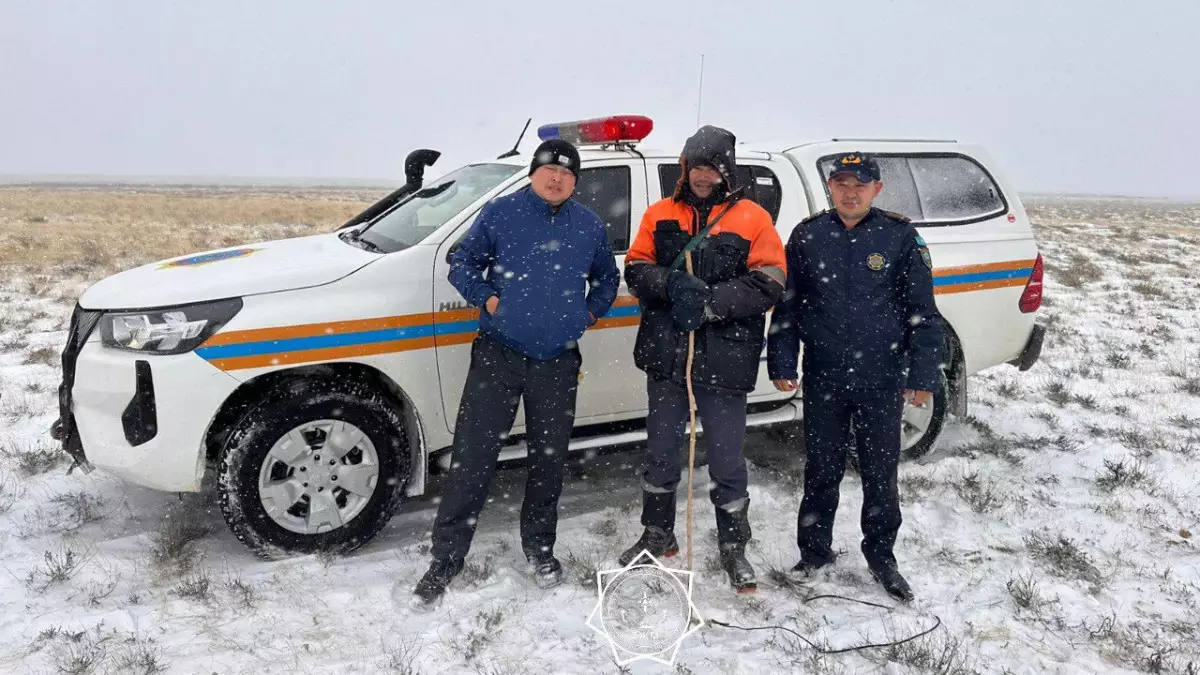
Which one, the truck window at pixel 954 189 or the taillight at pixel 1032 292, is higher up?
the truck window at pixel 954 189

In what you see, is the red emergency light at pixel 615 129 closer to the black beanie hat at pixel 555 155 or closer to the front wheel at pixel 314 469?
the black beanie hat at pixel 555 155

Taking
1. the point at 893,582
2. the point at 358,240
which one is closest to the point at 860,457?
the point at 893,582

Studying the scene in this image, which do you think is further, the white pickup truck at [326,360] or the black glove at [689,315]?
the white pickup truck at [326,360]

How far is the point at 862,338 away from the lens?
9.86 ft

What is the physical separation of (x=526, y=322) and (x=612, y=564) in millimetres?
1235

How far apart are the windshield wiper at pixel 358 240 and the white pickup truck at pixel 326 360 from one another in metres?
0.02

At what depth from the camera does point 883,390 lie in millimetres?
3072

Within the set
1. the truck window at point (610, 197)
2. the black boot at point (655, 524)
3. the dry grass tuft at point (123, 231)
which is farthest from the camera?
the dry grass tuft at point (123, 231)

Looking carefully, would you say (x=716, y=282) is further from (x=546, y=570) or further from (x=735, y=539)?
(x=546, y=570)

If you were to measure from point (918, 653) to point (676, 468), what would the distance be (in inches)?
46.1

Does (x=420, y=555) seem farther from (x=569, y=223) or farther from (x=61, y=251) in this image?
(x=61, y=251)

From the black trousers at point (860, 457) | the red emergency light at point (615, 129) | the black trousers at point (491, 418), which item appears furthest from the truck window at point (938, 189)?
the black trousers at point (491, 418)

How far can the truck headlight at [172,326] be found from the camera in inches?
119

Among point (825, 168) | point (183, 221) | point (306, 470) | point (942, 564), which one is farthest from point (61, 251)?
point (942, 564)
